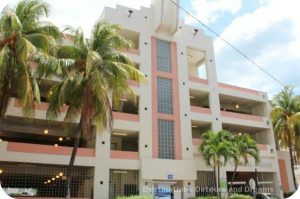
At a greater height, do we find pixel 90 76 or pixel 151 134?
pixel 90 76

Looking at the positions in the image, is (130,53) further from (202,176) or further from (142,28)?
(202,176)

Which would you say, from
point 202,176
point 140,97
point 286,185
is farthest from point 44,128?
point 286,185

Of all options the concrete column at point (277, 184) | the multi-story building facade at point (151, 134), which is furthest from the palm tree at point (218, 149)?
the concrete column at point (277, 184)

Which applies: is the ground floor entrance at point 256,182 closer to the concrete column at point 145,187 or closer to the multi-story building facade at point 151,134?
the multi-story building facade at point 151,134

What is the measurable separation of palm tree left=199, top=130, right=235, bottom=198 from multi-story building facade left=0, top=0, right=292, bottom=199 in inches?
69.4

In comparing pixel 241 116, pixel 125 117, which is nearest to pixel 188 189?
pixel 125 117

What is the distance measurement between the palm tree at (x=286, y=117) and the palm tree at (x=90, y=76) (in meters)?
19.3

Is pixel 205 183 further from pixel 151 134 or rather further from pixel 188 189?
pixel 151 134

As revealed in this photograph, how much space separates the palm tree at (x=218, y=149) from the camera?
2367cm

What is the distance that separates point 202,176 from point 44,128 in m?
14.6

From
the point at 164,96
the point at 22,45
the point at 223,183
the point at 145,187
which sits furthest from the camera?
the point at 164,96

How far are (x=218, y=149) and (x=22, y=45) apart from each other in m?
16.3

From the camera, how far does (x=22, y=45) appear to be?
14133mm

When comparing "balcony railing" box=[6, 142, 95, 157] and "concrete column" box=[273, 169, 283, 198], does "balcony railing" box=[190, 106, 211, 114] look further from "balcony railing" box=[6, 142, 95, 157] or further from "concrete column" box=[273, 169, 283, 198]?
"balcony railing" box=[6, 142, 95, 157]
